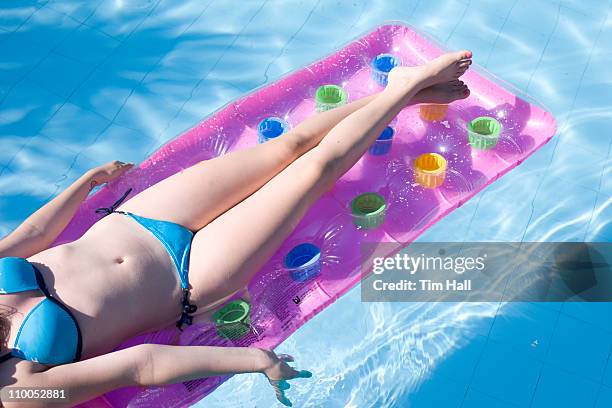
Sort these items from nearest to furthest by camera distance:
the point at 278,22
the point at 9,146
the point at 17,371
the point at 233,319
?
1. the point at 17,371
2. the point at 233,319
3. the point at 9,146
4. the point at 278,22

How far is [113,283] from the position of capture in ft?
9.98

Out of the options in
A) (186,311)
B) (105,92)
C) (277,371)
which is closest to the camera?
(277,371)

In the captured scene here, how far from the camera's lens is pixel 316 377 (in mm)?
3732

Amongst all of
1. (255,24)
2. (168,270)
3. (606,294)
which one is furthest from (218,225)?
(255,24)

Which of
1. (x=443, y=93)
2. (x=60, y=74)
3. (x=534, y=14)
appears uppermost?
(x=60, y=74)

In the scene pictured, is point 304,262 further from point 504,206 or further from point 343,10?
point 343,10

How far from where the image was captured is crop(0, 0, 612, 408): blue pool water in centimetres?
370

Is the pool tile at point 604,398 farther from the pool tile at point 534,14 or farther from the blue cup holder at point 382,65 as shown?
the pool tile at point 534,14

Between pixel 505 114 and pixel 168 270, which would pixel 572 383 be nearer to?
pixel 505 114

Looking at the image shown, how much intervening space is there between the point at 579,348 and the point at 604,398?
28 cm

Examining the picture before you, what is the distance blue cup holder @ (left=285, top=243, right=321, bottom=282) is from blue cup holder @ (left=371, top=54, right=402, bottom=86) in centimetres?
129

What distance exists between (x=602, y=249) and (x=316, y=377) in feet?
6.00

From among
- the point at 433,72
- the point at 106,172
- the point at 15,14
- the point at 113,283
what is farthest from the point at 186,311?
the point at 15,14

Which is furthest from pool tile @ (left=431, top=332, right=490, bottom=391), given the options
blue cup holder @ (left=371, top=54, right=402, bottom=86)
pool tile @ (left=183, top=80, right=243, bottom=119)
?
pool tile @ (left=183, top=80, right=243, bottom=119)
